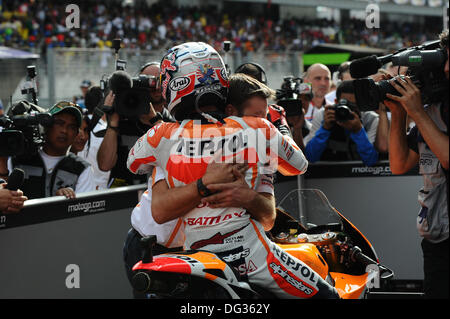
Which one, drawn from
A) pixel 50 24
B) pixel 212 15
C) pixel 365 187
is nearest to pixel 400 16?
pixel 212 15

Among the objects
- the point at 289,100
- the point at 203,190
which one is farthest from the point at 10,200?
the point at 289,100

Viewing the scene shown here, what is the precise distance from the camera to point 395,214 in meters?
6.25

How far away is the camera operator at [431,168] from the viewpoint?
8.78 ft

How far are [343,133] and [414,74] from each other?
3352mm

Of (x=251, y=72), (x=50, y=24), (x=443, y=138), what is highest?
(x=50, y=24)

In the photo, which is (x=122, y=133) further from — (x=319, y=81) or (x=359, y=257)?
(x=319, y=81)

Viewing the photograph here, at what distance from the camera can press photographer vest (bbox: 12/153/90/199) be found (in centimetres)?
461

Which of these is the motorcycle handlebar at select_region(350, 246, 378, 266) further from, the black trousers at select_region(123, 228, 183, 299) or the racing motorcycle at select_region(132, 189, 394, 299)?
the black trousers at select_region(123, 228, 183, 299)

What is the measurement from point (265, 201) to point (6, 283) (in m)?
1.97

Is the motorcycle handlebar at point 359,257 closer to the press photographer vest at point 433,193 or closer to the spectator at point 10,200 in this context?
the press photographer vest at point 433,193

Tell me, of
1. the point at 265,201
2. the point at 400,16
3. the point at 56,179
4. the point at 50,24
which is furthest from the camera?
the point at 400,16

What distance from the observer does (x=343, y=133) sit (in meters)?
6.16

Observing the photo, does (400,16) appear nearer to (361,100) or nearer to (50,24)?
(50,24)

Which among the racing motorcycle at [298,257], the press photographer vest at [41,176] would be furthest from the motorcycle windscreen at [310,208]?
the press photographer vest at [41,176]
